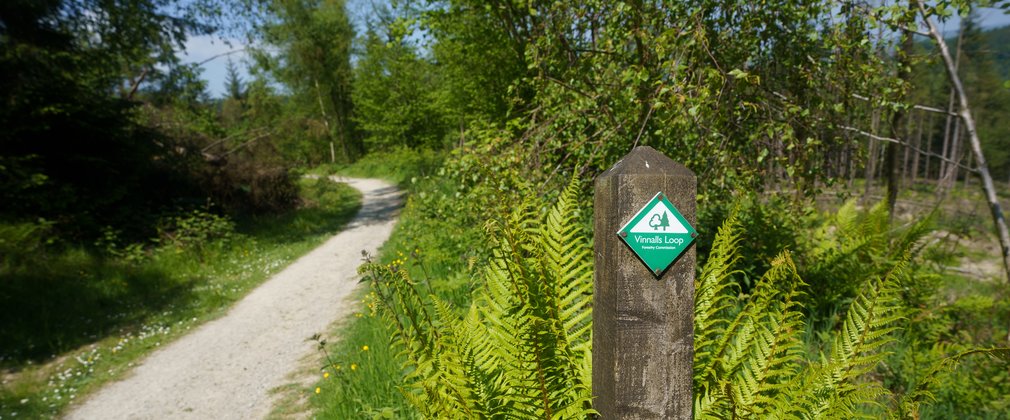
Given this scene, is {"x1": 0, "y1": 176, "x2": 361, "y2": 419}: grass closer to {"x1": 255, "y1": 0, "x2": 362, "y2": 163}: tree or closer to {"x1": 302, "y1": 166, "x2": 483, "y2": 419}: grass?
{"x1": 302, "y1": 166, "x2": 483, "y2": 419}: grass

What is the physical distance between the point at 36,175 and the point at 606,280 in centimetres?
977

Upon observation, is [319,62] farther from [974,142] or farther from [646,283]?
[646,283]

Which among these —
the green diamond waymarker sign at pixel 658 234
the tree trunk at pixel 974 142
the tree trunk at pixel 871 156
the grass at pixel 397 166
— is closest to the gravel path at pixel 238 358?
the green diamond waymarker sign at pixel 658 234

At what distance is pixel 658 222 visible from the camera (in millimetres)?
1421

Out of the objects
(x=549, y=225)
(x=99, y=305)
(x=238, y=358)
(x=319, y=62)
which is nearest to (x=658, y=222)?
(x=549, y=225)

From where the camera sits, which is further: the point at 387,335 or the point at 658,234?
the point at 387,335

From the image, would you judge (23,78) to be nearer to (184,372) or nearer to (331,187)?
(184,372)

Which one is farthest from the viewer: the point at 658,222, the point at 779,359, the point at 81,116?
the point at 81,116

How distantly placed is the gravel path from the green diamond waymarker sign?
397 cm

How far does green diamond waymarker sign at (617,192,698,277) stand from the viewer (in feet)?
4.66

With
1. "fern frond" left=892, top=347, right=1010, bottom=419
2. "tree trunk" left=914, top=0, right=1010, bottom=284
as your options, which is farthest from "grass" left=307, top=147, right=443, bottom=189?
"fern frond" left=892, top=347, right=1010, bottom=419

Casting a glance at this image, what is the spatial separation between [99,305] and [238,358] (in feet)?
10.6

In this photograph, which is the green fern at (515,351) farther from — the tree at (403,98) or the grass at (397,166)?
the tree at (403,98)

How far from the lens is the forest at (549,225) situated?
6.40ft
